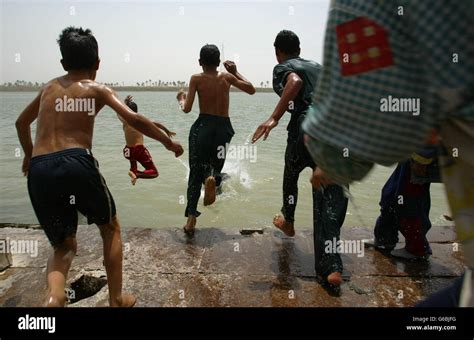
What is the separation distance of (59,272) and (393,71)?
235 cm

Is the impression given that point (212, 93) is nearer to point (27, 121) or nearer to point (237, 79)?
point (237, 79)

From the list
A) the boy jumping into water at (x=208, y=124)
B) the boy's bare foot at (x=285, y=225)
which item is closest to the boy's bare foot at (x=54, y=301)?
the boy jumping into water at (x=208, y=124)

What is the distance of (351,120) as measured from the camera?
0.92m

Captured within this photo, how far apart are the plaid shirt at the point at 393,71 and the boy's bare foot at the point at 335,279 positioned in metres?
2.24

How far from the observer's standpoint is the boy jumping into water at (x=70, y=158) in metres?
2.36

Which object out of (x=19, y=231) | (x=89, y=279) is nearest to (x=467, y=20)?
(x=89, y=279)

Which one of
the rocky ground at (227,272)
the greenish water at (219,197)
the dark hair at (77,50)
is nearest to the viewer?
the dark hair at (77,50)

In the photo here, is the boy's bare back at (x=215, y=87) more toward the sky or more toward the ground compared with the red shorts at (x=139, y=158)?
more toward the sky

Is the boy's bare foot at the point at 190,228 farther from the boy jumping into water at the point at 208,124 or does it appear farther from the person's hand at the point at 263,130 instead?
the person's hand at the point at 263,130

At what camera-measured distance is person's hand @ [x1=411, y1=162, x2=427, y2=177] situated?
3197 millimetres

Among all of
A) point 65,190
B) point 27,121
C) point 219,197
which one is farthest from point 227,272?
point 219,197

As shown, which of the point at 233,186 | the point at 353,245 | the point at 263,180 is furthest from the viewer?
the point at 263,180
